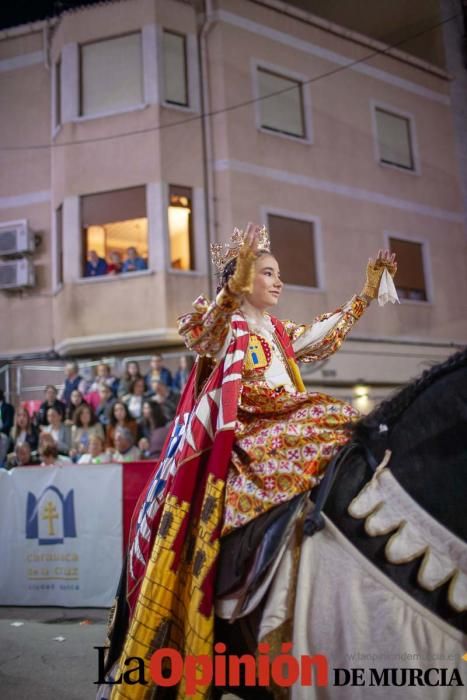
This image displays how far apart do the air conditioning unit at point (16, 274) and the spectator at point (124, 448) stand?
5.30m

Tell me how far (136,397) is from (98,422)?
78 centimetres

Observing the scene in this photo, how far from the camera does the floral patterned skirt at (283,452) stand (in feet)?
7.39

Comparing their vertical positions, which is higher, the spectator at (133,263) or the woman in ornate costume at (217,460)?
the spectator at (133,263)

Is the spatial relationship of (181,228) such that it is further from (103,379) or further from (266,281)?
(266,281)

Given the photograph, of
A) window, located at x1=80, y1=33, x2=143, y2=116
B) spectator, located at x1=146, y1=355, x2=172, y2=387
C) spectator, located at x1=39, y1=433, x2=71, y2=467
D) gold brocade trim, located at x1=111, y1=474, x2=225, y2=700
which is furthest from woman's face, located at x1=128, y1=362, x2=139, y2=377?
gold brocade trim, located at x1=111, y1=474, x2=225, y2=700

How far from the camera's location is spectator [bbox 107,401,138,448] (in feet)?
27.7

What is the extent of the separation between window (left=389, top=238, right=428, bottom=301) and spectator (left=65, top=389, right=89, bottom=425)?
24.4 feet

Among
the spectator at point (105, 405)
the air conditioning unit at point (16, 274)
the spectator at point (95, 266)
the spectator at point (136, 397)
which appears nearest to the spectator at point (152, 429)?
the spectator at point (136, 397)

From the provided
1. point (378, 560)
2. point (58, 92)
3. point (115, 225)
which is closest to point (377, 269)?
point (378, 560)

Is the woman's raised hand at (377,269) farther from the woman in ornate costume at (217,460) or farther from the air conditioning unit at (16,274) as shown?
the air conditioning unit at (16,274)

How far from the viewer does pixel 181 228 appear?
11883 millimetres

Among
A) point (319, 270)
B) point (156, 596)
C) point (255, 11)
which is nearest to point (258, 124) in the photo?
point (255, 11)

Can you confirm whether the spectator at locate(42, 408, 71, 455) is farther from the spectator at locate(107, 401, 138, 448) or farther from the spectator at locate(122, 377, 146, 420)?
the spectator at locate(122, 377, 146, 420)

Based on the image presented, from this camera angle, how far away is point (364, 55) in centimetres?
1376
